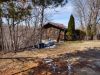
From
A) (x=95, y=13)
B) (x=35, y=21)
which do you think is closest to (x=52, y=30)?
(x=95, y=13)

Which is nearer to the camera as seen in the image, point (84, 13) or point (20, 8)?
point (20, 8)

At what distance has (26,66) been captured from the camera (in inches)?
418

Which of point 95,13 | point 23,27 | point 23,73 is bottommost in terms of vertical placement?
point 23,73

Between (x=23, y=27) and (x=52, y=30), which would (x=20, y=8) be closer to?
(x=23, y=27)

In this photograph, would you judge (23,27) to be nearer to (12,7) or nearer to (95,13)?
(12,7)

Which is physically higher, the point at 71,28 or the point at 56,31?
the point at 71,28

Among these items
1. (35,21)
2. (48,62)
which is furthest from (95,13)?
(48,62)

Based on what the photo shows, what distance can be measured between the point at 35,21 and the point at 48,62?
978 cm

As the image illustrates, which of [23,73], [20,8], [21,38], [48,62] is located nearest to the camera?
[23,73]

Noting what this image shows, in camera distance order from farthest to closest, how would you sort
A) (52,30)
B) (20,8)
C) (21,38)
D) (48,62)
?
(52,30), (21,38), (48,62), (20,8)

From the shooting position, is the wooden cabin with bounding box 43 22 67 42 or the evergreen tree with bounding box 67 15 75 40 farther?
the wooden cabin with bounding box 43 22 67 42

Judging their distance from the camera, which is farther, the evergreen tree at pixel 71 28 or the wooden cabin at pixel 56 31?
the wooden cabin at pixel 56 31

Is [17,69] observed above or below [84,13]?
below

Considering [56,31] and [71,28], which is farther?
[56,31]
